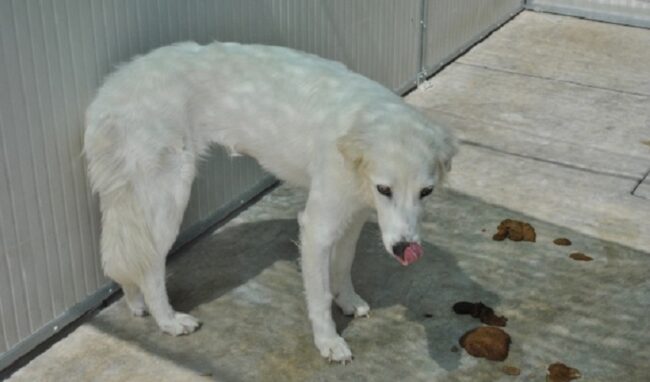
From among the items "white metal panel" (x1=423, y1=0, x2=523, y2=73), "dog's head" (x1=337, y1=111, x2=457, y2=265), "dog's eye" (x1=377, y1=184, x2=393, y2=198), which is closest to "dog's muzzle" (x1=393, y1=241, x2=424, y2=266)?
"dog's head" (x1=337, y1=111, x2=457, y2=265)

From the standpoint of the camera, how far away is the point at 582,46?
8.37 meters

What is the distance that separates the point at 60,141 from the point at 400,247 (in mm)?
1528

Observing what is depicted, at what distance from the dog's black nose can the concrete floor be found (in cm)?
70

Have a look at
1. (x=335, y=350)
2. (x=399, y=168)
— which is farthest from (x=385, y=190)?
(x=335, y=350)

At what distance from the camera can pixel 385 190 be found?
3.35 meters

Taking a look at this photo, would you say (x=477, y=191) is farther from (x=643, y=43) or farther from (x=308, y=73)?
(x=643, y=43)

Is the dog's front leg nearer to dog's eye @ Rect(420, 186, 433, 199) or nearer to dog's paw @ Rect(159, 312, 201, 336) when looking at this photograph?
dog's eye @ Rect(420, 186, 433, 199)

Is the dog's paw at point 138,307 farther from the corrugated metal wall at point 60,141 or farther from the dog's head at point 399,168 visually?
the dog's head at point 399,168

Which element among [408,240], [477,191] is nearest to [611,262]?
[477,191]

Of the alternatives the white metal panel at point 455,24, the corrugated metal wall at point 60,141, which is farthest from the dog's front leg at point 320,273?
the white metal panel at point 455,24

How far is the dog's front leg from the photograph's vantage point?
12.1ft

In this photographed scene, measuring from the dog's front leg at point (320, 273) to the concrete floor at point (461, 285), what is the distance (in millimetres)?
74

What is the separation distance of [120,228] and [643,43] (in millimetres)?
6325

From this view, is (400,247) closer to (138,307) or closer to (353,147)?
(353,147)
